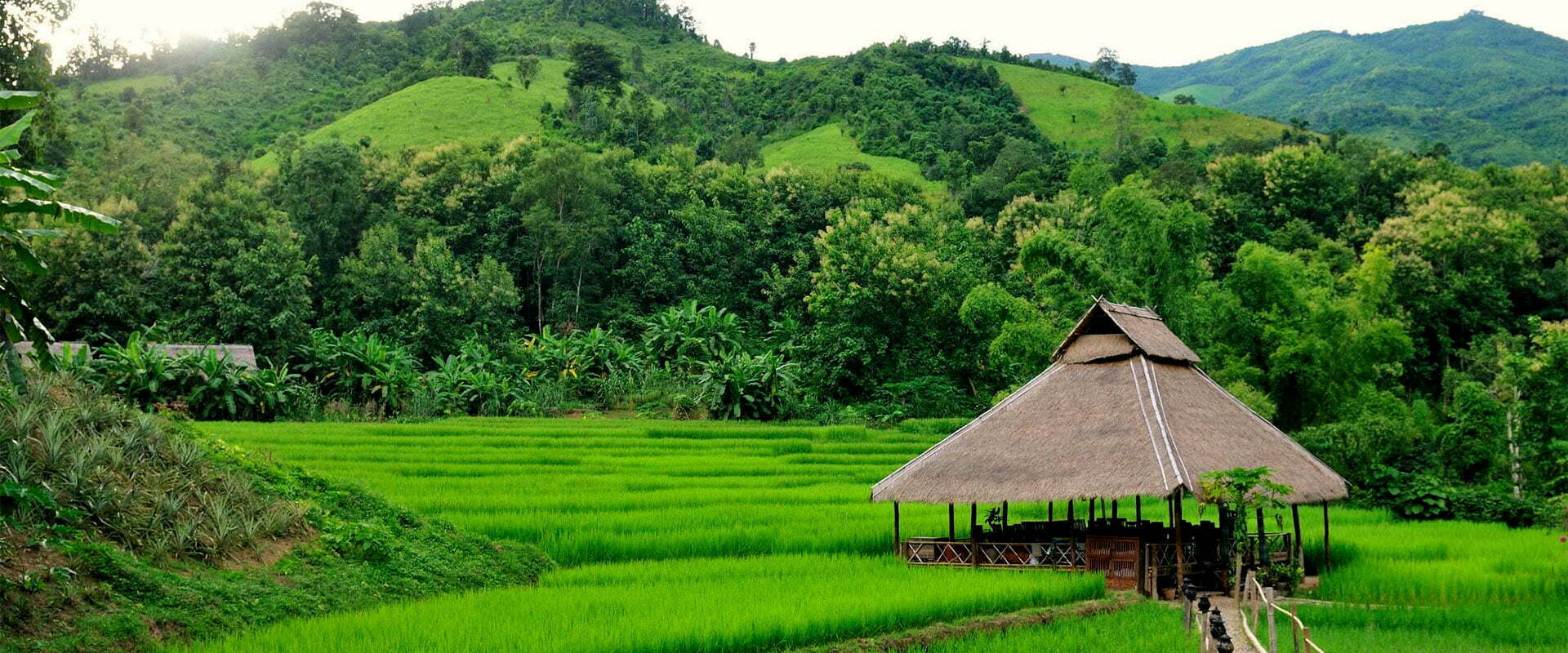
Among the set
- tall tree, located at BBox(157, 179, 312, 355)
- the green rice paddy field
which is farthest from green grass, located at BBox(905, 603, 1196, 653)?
tall tree, located at BBox(157, 179, 312, 355)

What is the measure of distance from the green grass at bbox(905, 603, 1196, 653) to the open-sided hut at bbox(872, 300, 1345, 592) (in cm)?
241

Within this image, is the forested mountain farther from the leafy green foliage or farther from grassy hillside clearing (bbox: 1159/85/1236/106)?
the leafy green foliage

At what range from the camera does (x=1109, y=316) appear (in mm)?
17484

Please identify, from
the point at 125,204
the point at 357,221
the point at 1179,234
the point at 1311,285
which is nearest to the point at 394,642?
the point at 1179,234

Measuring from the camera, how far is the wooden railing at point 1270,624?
9.07 meters

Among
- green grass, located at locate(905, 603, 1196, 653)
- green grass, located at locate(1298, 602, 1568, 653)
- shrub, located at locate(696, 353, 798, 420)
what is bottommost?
green grass, located at locate(1298, 602, 1568, 653)

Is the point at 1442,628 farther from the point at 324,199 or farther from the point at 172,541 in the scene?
the point at 324,199

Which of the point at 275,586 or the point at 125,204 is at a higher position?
the point at 125,204

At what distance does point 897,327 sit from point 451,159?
70.1 feet

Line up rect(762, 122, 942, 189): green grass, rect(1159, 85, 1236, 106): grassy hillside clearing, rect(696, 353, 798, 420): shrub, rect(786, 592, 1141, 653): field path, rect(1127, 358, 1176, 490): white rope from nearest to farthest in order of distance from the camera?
rect(786, 592, 1141, 653): field path → rect(1127, 358, 1176, 490): white rope → rect(696, 353, 798, 420): shrub → rect(762, 122, 942, 189): green grass → rect(1159, 85, 1236, 106): grassy hillside clearing

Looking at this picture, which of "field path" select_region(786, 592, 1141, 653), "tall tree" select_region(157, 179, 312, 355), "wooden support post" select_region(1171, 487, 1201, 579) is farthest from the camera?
"tall tree" select_region(157, 179, 312, 355)

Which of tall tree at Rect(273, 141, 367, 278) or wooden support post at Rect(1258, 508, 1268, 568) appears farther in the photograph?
tall tree at Rect(273, 141, 367, 278)

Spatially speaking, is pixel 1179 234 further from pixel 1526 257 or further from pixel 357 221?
pixel 357 221

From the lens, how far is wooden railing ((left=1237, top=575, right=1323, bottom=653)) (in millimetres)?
9069
